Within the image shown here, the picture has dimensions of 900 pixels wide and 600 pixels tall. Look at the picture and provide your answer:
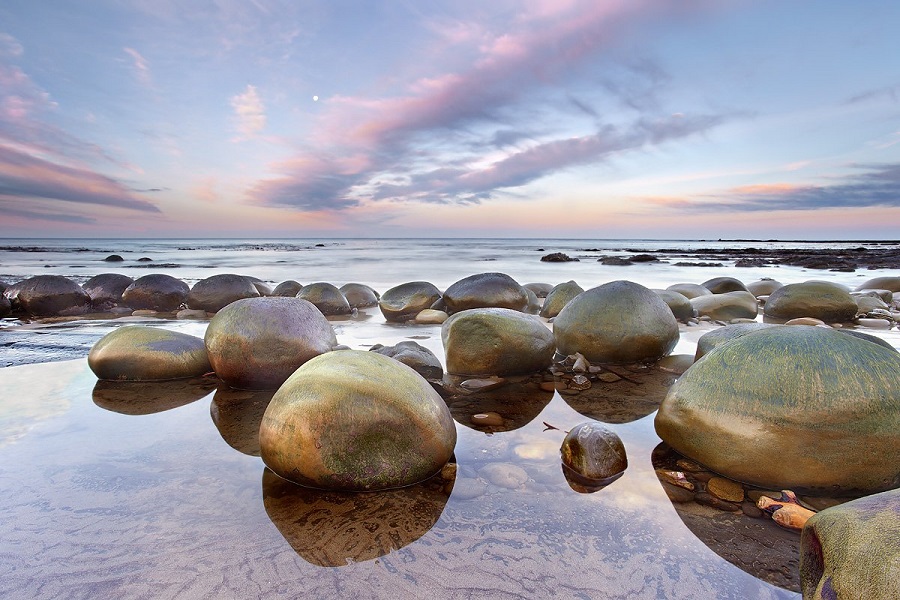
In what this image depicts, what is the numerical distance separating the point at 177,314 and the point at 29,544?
567 cm

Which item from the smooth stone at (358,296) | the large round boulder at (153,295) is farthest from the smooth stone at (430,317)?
the large round boulder at (153,295)

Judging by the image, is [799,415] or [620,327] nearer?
[799,415]

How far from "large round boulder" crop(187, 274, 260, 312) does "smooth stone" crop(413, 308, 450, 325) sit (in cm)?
283

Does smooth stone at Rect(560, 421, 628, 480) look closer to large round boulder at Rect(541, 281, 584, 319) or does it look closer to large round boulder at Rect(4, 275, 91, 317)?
large round boulder at Rect(541, 281, 584, 319)

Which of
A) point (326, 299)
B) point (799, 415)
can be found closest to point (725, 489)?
point (799, 415)

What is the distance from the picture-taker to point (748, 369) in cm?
230

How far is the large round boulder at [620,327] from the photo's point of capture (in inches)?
158

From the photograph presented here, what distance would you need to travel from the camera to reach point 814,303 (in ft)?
20.4

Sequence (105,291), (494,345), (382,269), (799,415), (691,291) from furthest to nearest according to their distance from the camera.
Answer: (382,269)
(691,291)
(105,291)
(494,345)
(799,415)

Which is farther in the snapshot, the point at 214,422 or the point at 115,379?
the point at 115,379

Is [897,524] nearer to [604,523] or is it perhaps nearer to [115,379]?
[604,523]

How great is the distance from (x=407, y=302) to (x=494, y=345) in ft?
9.99

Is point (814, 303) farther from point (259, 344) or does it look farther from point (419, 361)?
point (259, 344)

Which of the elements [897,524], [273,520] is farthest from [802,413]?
[273,520]
